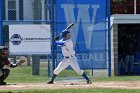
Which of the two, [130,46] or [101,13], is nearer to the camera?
[101,13]

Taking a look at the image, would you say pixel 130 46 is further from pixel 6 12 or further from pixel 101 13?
pixel 6 12

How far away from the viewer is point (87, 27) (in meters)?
22.3

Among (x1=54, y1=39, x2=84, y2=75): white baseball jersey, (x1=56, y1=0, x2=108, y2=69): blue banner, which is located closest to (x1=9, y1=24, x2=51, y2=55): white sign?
(x1=56, y1=0, x2=108, y2=69): blue banner

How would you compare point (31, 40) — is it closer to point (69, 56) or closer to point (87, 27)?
point (87, 27)

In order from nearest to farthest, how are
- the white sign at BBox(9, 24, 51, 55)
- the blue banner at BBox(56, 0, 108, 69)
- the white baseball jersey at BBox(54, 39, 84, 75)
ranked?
the white baseball jersey at BBox(54, 39, 84, 75)
the white sign at BBox(9, 24, 51, 55)
the blue banner at BBox(56, 0, 108, 69)

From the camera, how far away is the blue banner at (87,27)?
72.6 feet

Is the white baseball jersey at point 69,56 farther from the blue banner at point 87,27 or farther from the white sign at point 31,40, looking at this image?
the blue banner at point 87,27

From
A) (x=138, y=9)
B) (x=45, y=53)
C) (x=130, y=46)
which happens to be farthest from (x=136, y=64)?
(x=45, y=53)

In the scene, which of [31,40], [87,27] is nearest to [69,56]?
[31,40]

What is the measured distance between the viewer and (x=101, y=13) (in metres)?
22.4

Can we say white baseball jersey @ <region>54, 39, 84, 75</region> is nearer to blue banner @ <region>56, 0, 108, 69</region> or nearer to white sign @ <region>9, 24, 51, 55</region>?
white sign @ <region>9, 24, 51, 55</region>

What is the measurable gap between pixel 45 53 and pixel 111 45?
371cm

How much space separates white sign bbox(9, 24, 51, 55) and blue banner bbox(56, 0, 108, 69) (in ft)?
3.18

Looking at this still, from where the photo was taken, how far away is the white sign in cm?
2162
